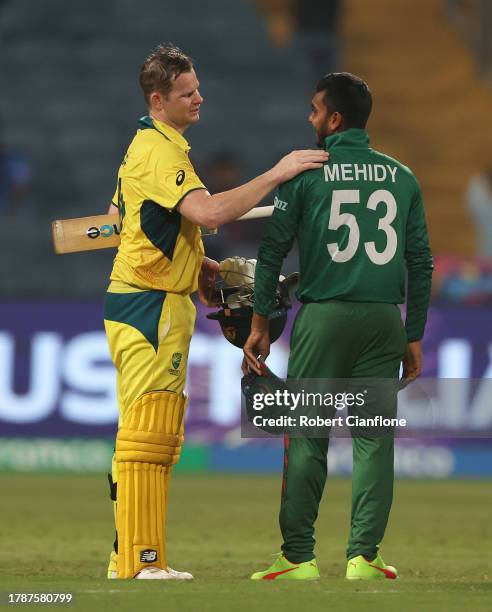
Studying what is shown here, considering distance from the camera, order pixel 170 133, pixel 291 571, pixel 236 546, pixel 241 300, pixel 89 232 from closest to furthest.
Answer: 1. pixel 291 571
2. pixel 170 133
3. pixel 241 300
4. pixel 89 232
5. pixel 236 546

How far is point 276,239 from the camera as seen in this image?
18.2 feet

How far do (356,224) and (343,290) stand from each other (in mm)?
244

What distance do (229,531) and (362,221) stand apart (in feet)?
11.0

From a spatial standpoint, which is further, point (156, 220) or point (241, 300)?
point (241, 300)

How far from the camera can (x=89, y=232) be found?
19.8 ft

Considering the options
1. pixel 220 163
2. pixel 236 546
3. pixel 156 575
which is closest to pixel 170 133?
pixel 156 575

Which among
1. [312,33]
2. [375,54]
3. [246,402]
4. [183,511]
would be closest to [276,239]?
[246,402]

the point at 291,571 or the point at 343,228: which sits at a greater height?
the point at 343,228

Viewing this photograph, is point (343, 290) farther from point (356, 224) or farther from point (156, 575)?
→ point (156, 575)

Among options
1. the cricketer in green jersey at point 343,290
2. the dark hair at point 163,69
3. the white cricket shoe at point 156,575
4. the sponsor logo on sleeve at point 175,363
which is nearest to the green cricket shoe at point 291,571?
the cricketer in green jersey at point 343,290

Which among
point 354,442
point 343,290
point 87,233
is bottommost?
point 354,442

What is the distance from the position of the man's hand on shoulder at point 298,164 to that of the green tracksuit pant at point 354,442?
49 centimetres

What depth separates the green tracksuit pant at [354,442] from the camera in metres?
5.57

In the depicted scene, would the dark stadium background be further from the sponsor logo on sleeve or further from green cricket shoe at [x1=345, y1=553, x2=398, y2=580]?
green cricket shoe at [x1=345, y1=553, x2=398, y2=580]
